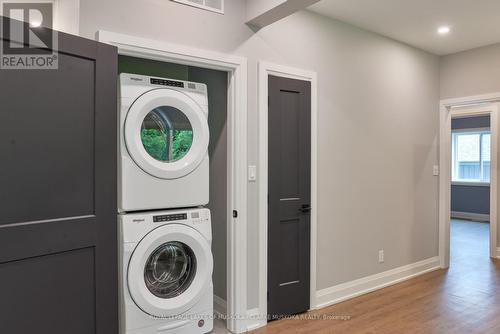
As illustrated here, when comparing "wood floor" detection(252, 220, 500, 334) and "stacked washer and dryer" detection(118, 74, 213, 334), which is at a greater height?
"stacked washer and dryer" detection(118, 74, 213, 334)

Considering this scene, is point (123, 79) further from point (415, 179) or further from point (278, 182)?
point (415, 179)

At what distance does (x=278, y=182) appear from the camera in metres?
2.98

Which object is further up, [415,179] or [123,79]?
[123,79]

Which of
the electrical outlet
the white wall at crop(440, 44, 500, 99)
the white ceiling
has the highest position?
the white ceiling

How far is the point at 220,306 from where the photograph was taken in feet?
10.2

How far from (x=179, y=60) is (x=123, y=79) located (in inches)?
18.0

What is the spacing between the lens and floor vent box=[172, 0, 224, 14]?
2.46m

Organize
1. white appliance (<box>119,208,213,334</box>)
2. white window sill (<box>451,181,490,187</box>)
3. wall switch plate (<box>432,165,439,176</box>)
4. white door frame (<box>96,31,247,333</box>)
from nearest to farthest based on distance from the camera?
white appliance (<box>119,208,213,334</box>)
white door frame (<box>96,31,247,333</box>)
wall switch plate (<box>432,165,439,176</box>)
white window sill (<box>451,181,490,187</box>)

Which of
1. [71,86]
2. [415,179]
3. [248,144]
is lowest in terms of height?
[415,179]

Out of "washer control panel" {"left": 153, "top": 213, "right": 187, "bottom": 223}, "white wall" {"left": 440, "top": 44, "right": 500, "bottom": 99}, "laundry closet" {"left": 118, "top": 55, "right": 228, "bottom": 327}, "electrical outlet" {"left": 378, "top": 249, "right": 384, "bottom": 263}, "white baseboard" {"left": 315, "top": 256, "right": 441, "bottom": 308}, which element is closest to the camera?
"washer control panel" {"left": 153, "top": 213, "right": 187, "bottom": 223}

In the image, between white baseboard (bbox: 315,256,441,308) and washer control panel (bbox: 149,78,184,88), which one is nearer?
washer control panel (bbox: 149,78,184,88)

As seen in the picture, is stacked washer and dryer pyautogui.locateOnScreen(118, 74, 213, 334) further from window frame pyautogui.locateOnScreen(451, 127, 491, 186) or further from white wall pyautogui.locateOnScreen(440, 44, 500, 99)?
window frame pyautogui.locateOnScreen(451, 127, 491, 186)

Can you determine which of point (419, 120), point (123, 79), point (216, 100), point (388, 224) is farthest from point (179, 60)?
point (419, 120)

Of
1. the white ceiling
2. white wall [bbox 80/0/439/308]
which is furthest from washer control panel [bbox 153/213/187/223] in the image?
the white ceiling
